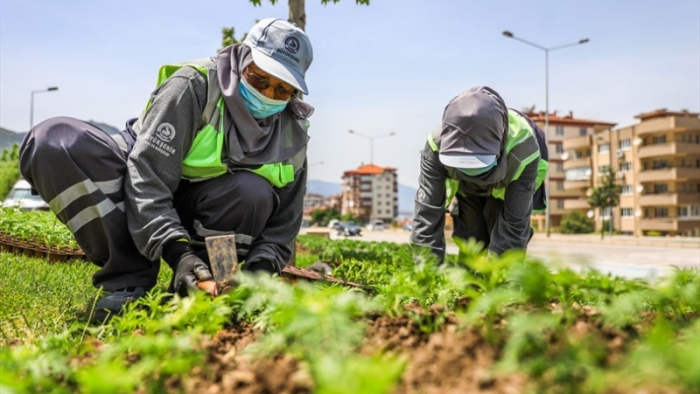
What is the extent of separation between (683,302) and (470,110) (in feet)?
8.10

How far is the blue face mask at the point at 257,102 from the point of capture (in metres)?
3.00

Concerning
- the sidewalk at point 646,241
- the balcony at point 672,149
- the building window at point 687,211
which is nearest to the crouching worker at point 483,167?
the sidewalk at point 646,241

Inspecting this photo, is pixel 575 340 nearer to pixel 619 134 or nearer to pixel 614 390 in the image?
pixel 614 390

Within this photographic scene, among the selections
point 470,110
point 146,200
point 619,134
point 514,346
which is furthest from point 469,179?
point 619,134

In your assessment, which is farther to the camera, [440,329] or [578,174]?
[578,174]

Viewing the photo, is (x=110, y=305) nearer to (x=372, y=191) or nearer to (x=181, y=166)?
(x=181, y=166)

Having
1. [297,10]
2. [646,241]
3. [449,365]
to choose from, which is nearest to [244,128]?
[449,365]

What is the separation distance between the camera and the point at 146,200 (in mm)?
2699

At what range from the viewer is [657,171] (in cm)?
5759

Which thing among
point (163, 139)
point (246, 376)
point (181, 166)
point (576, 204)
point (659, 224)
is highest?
point (163, 139)

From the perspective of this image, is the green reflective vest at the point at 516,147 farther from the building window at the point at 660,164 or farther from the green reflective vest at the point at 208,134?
the building window at the point at 660,164

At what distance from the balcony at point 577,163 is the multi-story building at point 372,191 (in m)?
74.9

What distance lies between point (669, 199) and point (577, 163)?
47.9 ft

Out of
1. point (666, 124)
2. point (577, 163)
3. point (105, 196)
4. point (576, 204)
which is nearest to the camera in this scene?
point (105, 196)
